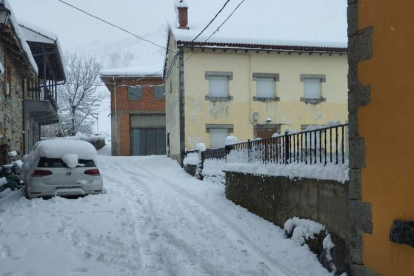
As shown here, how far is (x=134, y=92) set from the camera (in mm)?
30516

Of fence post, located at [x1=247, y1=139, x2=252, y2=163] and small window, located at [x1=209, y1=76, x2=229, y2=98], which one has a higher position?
small window, located at [x1=209, y1=76, x2=229, y2=98]

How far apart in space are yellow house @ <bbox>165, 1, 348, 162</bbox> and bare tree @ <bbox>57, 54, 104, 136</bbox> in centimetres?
1871

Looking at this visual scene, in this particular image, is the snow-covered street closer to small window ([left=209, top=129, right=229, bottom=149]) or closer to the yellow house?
small window ([left=209, top=129, right=229, bottom=149])

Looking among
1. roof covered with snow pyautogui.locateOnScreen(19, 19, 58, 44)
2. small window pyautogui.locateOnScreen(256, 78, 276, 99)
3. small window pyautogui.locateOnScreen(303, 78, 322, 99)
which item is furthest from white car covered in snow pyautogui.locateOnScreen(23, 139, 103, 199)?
small window pyautogui.locateOnScreen(303, 78, 322, 99)

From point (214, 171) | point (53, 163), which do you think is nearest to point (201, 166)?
point (214, 171)

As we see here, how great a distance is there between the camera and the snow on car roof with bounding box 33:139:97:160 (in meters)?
9.83

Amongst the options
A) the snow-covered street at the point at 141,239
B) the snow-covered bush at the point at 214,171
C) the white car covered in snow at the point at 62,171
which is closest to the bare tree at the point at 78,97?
the snow-covered bush at the point at 214,171

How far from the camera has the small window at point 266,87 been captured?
20.8 metres

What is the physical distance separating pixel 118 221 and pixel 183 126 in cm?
1218

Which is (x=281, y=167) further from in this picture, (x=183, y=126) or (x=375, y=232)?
(x=183, y=126)

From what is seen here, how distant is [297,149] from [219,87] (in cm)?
1366

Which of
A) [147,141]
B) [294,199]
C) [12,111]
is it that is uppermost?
[12,111]

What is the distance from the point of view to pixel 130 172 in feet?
60.4

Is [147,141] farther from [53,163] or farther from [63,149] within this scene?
[53,163]
